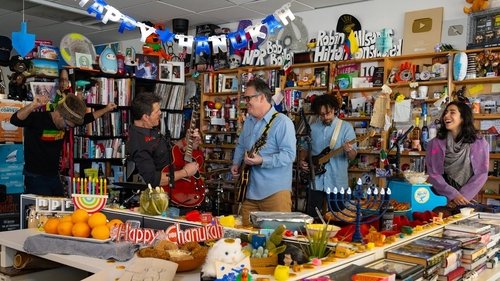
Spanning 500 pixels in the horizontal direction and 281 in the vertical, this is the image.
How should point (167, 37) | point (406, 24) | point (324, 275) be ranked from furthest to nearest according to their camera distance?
point (406, 24) < point (167, 37) < point (324, 275)

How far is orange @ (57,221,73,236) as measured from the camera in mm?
2215

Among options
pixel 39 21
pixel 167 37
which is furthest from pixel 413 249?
pixel 39 21

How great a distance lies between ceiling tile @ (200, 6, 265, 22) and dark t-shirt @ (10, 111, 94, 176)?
290 centimetres

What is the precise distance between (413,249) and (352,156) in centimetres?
276

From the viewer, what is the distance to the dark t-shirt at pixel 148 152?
3447mm

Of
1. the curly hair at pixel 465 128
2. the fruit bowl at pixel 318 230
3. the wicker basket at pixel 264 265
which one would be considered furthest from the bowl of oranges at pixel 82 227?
the curly hair at pixel 465 128

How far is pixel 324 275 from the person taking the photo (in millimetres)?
1572

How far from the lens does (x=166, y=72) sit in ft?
22.5

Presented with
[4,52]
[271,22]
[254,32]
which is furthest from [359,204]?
[4,52]

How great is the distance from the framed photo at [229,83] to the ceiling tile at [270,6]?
105 centimetres

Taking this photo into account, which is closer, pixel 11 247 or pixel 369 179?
pixel 11 247

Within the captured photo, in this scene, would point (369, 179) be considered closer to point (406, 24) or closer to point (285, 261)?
point (406, 24)

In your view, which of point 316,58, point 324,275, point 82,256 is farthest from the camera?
point 316,58

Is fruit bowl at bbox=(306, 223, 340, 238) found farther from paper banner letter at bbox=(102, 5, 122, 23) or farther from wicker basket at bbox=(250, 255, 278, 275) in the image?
paper banner letter at bbox=(102, 5, 122, 23)
